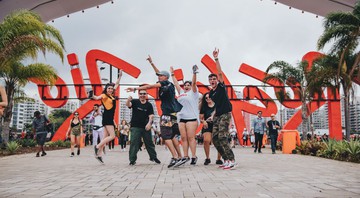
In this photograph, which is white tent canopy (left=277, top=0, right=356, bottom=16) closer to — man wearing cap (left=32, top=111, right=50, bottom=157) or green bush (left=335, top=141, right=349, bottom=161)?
green bush (left=335, top=141, right=349, bottom=161)

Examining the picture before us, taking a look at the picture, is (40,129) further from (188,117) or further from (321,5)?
(321,5)

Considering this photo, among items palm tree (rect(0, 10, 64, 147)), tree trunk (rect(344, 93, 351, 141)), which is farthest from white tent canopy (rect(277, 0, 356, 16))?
palm tree (rect(0, 10, 64, 147))

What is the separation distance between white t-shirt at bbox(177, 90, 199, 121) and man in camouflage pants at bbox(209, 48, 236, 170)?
42cm

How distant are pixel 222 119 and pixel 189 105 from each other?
790mm

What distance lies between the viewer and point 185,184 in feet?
14.1

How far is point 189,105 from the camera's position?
6.84 m

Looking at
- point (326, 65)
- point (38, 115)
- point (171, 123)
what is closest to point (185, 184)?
point (171, 123)

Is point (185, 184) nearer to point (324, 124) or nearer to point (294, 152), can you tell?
point (294, 152)

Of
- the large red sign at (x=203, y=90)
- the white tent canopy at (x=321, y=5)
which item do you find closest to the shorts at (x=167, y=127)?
the white tent canopy at (x=321, y=5)

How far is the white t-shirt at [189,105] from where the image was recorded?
685cm

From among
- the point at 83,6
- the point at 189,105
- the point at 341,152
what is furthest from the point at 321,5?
the point at 189,105

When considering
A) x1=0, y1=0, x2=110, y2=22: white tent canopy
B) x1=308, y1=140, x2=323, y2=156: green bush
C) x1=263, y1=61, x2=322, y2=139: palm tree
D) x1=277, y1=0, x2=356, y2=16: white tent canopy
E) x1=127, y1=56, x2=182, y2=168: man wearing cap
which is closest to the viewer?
x1=127, y1=56, x2=182, y2=168: man wearing cap

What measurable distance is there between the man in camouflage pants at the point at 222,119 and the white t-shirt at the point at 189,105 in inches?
16.6

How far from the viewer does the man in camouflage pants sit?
630 centimetres
